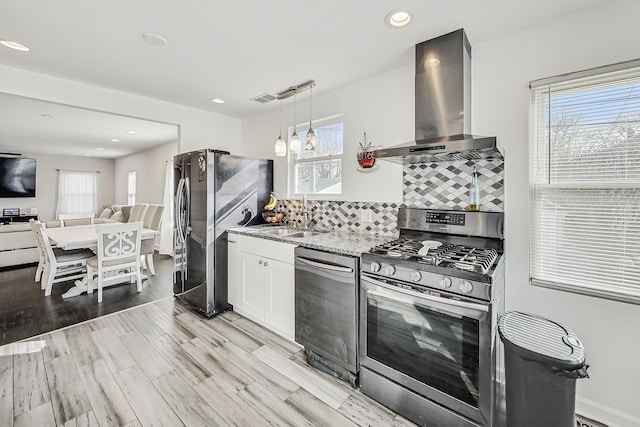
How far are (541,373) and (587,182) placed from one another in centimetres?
115

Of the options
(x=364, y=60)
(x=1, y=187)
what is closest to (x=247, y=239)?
(x=364, y=60)

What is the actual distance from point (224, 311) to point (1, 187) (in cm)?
800

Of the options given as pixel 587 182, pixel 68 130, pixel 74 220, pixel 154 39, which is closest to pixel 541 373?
pixel 587 182

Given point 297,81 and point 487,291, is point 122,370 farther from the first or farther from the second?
point 297,81

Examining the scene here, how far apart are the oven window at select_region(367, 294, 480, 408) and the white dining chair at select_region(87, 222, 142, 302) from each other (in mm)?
3480

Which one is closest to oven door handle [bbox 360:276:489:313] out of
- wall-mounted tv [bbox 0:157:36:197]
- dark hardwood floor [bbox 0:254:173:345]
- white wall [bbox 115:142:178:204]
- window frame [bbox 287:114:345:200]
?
window frame [bbox 287:114:345:200]

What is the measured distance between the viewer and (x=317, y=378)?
6.61ft

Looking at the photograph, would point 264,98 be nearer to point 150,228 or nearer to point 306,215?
point 306,215

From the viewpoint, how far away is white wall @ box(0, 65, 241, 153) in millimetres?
2545

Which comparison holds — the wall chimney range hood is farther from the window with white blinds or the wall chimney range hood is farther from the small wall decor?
the small wall decor

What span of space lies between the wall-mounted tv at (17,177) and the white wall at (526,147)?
1022 cm

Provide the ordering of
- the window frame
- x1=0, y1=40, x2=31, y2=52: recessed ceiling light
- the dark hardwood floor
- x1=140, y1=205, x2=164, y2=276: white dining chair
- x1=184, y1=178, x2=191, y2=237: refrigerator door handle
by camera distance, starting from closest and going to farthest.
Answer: x1=0, y1=40, x2=31, y2=52: recessed ceiling light
the dark hardwood floor
the window frame
x1=184, y1=178, x2=191, y2=237: refrigerator door handle
x1=140, y1=205, x2=164, y2=276: white dining chair

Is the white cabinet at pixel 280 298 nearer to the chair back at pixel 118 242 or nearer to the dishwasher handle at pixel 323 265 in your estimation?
the dishwasher handle at pixel 323 265

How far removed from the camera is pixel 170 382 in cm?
195
